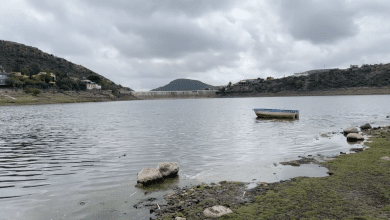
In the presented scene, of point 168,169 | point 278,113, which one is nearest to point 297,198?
point 168,169

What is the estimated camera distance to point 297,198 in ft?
30.7

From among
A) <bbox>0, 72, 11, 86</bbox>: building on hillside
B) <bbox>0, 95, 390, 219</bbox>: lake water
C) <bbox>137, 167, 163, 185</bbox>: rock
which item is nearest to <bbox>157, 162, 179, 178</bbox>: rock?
<bbox>137, 167, 163, 185</bbox>: rock

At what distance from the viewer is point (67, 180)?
13086 mm

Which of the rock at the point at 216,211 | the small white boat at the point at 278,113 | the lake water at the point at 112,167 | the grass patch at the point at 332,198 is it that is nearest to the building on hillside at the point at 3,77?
the lake water at the point at 112,167

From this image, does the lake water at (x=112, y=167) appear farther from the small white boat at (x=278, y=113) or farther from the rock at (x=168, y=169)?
the small white boat at (x=278, y=113)

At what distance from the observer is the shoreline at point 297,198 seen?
317 inches

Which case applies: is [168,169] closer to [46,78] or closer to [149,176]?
[149,176]

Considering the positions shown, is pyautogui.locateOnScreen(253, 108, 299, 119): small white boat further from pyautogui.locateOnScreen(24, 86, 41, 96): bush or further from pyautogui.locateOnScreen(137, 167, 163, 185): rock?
pyautogui.locateOnScreen(24, 86, 41, 96): bush

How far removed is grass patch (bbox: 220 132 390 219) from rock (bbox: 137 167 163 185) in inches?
209

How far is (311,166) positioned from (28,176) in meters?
17.6

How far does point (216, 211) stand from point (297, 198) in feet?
11.8

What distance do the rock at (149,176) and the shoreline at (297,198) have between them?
1.49 metres

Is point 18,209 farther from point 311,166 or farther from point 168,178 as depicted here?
point 311,166

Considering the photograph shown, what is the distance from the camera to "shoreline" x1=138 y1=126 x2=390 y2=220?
26.4 ft
